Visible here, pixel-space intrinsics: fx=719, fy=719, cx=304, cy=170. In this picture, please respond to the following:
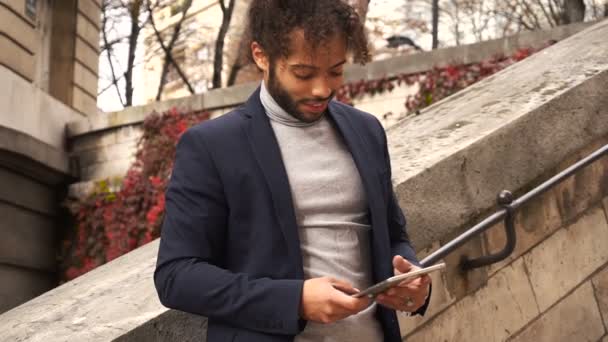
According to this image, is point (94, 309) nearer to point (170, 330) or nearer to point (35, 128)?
point (170, 330)

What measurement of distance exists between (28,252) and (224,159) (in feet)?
30.4

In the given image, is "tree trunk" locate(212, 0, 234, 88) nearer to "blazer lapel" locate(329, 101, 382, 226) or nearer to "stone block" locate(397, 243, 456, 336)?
"stone block" locate(397, 243, 456, 336)

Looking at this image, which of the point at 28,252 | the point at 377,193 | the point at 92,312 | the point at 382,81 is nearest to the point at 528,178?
the point at 377,193

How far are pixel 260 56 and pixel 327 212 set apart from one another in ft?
1.28

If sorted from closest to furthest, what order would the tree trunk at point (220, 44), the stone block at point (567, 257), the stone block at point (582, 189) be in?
the stone block at point (567, 257) → the stone block at point (582, 189) → the tree trunk at point (220, 44)

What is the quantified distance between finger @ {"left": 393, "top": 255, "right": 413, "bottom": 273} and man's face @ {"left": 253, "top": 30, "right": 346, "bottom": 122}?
37cm

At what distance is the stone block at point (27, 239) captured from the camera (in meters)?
9.38

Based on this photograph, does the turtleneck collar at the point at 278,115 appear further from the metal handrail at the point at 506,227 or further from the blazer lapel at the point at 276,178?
the metal handrail at the point at 506,227

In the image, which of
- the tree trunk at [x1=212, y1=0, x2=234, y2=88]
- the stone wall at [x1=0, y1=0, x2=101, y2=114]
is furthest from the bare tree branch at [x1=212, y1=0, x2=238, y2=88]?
the stone wall at [x1=0, y1=0, x2=101, y2=114]

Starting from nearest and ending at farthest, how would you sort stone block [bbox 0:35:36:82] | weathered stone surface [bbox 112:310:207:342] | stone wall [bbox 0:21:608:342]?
weathered stone surface [bbox 112:310:207:342]
stone wall [bbox 0:21:608:342]
stone block [bbox 0:35:36:82]

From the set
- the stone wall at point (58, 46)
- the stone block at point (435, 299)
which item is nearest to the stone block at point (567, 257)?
the stone block at point (435, 299)

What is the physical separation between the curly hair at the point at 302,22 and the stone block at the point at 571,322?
183cm

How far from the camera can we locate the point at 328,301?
1.36 m

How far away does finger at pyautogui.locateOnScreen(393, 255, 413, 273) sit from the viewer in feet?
4.99
